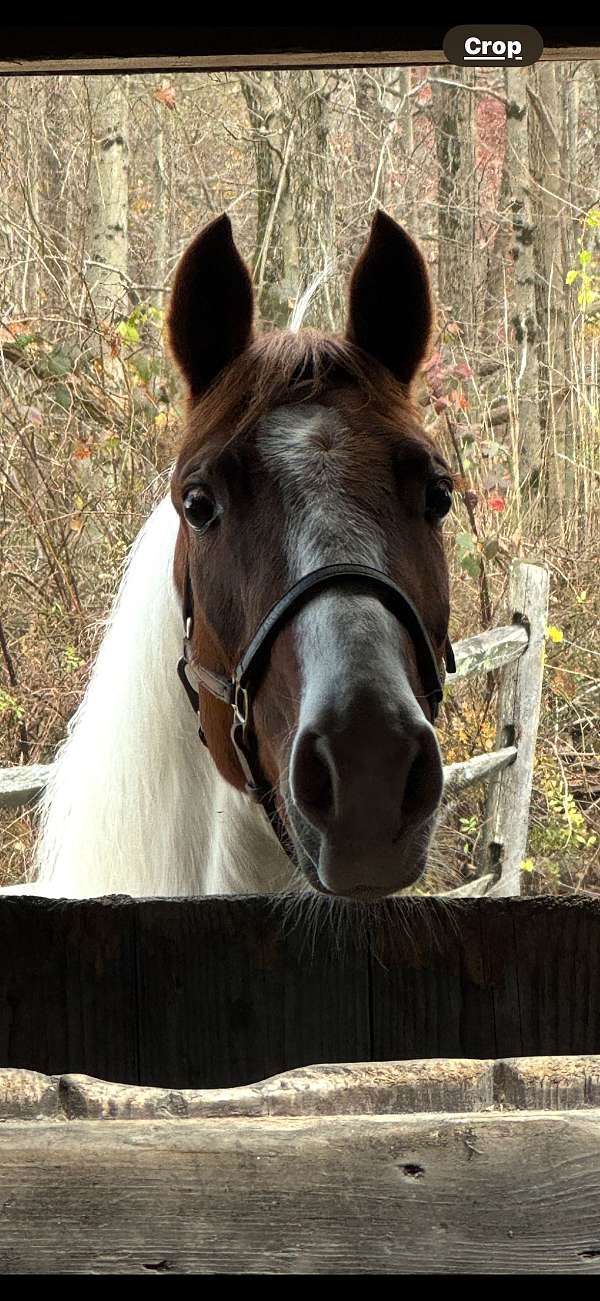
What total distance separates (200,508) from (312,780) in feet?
1.39

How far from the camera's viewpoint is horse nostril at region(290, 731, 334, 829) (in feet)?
3.28

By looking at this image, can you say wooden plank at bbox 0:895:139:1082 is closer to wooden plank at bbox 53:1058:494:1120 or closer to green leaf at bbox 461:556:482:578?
wooden plank at bbox 53:1058:494:1120

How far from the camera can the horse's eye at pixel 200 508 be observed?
131 centimetres

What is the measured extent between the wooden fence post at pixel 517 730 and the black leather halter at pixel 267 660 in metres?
2.70

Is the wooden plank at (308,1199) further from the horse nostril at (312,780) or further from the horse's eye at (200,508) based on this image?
the horse's eye at (200,508)

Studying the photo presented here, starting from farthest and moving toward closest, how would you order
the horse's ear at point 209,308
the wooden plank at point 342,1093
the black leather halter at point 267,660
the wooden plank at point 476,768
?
the wooden plank at point 476,768 < the horse's ear at point 209,308 < the black leather halter at point 267,660 < the wooden plank at point 342,1093

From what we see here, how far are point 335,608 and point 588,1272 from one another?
0.63m

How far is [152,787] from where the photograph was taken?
5.00 feet

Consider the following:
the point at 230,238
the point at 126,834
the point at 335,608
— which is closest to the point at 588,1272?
the point at 335,608

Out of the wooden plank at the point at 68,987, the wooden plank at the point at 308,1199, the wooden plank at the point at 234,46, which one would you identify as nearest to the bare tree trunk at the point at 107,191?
the wooden plank at the point at 234,46

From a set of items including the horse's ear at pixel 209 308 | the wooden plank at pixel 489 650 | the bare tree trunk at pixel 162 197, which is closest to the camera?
the horse's ear at pixel 209 308

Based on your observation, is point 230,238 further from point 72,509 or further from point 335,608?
point 72,509

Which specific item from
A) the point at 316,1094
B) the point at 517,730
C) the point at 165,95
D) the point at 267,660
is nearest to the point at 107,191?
the point at 165,95

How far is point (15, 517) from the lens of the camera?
4094mm
